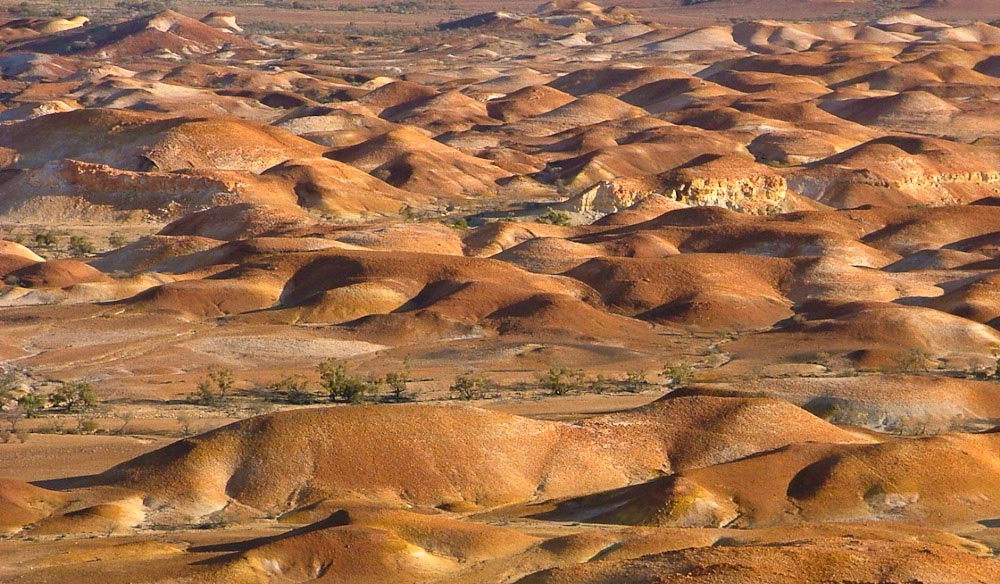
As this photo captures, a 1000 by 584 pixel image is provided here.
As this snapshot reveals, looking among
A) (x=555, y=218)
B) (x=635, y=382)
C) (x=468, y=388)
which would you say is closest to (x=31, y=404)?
(x=468, y=388)

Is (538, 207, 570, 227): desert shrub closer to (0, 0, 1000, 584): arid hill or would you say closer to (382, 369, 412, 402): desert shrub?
(0, 0, 1000, 584): arid hill

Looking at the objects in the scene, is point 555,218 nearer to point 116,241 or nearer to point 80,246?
point 116,241

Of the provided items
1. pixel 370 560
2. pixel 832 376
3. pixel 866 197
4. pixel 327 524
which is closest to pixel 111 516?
pixel 327 524

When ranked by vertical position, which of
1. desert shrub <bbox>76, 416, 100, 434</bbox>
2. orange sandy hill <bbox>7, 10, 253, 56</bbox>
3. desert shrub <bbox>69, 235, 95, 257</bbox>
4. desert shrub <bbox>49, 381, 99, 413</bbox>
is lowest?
orange sandy hill <bbox>7, 10, 253, 56</bbox>

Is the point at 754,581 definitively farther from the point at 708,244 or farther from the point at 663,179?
the point at 663,179

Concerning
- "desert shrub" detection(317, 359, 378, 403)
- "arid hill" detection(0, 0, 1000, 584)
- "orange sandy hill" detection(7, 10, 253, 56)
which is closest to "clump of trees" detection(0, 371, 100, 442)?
"arid hill" detection(0, 0, 1000, 584)

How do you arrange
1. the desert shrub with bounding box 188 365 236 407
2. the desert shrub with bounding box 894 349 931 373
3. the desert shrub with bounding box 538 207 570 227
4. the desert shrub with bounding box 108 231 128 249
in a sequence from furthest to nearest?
the desert shrub with bounding box 538 207 570 227 < the desert shrub with bounding box 108 231 128 249 < the desert shrub with bounding box 894 349 931 373 < the desert shrub with bounding box 188 365 236 407

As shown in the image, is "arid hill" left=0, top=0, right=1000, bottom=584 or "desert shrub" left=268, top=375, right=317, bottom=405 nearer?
"arid hill" left=0, top=0, right=1000, bottom=584
